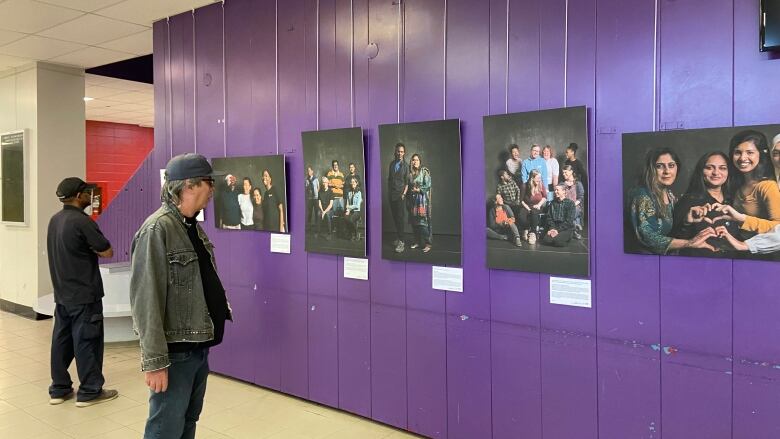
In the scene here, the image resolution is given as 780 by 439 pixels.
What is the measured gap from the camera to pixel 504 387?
3.21 metres

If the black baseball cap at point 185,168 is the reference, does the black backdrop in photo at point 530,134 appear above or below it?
above

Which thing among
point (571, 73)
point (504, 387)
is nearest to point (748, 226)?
point (571, 73)

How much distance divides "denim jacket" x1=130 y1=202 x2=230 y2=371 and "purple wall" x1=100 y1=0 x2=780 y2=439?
4.98 feet

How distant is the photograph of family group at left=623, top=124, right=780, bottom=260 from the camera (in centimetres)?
239

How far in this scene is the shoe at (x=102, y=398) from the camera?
4238mm

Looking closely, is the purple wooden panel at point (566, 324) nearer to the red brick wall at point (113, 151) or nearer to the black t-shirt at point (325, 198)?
the black t-shirt at point (325, 198)

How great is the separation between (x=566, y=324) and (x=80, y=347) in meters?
3.50

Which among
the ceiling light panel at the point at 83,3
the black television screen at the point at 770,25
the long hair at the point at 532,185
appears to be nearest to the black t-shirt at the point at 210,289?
the long hair at the point at 532,185

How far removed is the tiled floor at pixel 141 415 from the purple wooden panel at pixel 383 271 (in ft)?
0.80

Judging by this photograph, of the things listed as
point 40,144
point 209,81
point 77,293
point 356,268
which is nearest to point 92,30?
point 209,81

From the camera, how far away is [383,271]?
376 centimetres

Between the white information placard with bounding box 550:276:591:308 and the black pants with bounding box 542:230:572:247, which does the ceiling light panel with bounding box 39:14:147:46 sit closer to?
the black pants with bounding box 542:230:572:247

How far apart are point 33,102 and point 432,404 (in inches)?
254

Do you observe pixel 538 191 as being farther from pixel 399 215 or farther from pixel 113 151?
pixel 113 151
